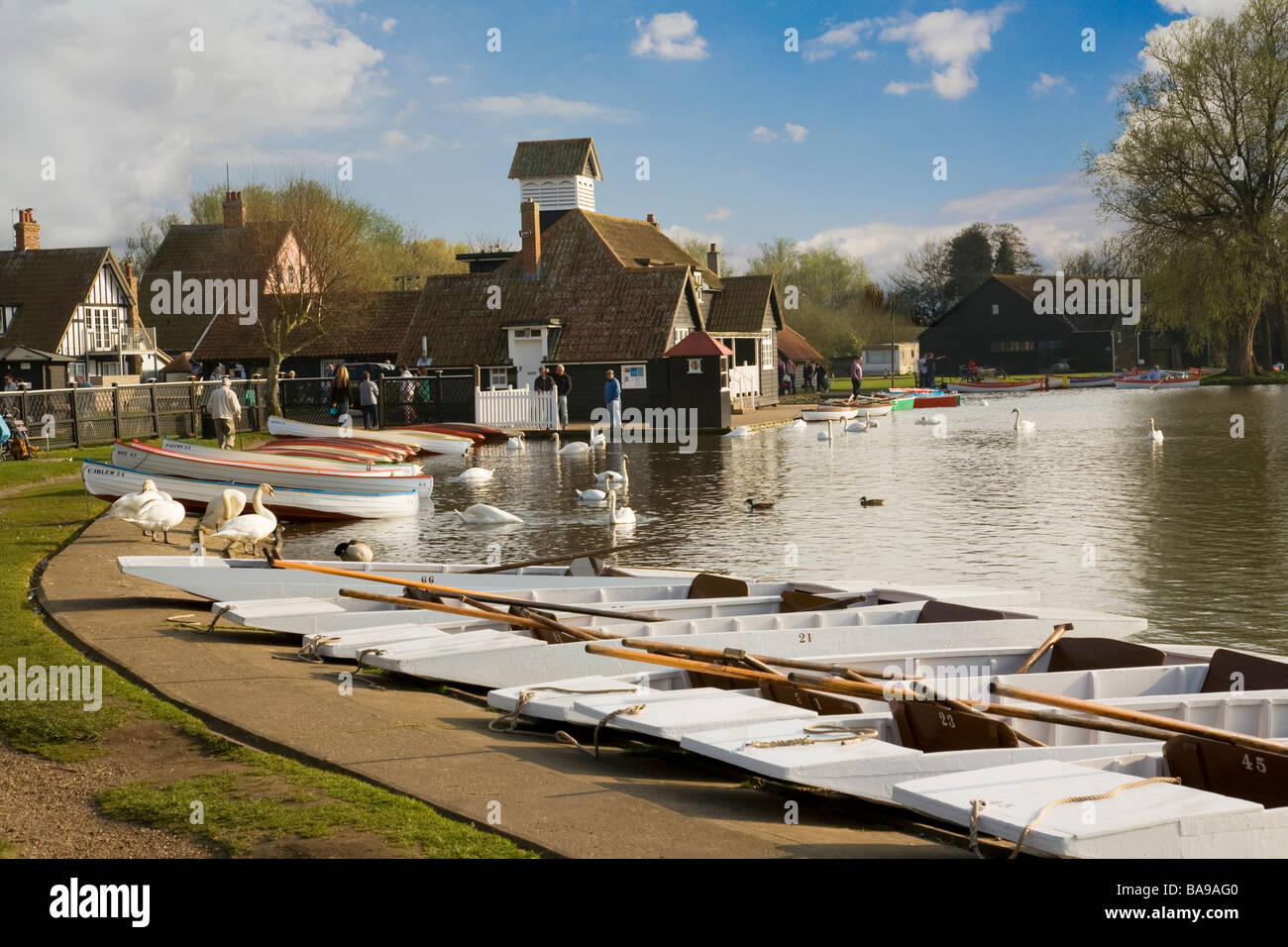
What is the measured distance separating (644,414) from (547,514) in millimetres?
24200

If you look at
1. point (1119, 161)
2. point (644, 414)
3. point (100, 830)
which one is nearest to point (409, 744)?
point (100, 830)

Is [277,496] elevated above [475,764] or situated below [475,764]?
above

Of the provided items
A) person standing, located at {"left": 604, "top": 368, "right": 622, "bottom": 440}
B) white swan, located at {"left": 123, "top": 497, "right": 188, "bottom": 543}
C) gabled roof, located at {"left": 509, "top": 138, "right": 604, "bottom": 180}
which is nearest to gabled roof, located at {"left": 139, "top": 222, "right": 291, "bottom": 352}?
gabled roof, located at {"left": 509, "top": 138, "right": 604, "bottom": 180}

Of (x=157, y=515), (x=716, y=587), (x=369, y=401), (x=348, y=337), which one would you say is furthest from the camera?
(x=348, y=337)

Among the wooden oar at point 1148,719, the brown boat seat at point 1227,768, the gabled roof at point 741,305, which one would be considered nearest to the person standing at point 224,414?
the wooden oar at point 1148,719

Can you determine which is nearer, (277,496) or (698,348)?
(277,496)

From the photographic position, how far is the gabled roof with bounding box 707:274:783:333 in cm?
5897

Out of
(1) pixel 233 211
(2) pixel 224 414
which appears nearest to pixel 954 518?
(2) pixel 224 414

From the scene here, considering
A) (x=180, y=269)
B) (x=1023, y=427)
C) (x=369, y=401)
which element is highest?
(x=180, y=269)

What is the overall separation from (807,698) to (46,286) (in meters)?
71.3

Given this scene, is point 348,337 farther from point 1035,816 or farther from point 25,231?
point 1035,816

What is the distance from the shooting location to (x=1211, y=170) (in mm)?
66500

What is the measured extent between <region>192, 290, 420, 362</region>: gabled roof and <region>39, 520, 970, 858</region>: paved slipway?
158ft

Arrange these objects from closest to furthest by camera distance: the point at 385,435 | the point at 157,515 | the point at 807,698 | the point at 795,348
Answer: the point at 807,698
the point at 157,515
the point at 385,435
the point at 795,348
